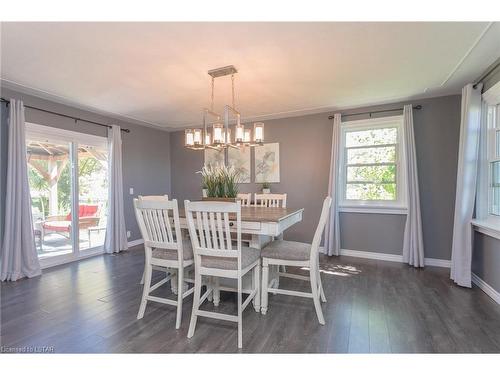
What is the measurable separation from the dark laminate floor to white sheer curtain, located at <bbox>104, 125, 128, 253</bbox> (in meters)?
1.22

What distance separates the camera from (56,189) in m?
3.74

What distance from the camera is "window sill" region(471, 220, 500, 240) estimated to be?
2461mm

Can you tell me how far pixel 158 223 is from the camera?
2.14 m

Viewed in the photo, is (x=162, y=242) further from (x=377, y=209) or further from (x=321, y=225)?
(x=377, y=209)

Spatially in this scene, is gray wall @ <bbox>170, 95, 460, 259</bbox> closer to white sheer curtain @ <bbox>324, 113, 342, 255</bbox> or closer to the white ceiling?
white sheer curtain @ <bbox>324, 113, 342, 255</bbox>

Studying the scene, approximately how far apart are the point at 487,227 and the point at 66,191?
5.44 m

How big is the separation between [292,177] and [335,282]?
205 centimetres

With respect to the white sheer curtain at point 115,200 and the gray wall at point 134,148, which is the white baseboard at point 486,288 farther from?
the gray wall at point 134,148

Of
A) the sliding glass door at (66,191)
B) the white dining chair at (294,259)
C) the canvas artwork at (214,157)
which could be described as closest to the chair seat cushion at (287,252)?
the white dining chair at (294,259)

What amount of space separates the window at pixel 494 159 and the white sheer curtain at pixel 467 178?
117 millimetres

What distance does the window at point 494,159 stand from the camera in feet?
9.12

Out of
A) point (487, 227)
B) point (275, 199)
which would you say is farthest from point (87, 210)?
point (487, 227)

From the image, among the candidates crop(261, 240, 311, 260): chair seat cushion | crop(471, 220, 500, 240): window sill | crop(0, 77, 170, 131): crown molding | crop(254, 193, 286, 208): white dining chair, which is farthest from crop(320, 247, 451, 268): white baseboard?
crop(0, 77, 170, 131): crown molding
